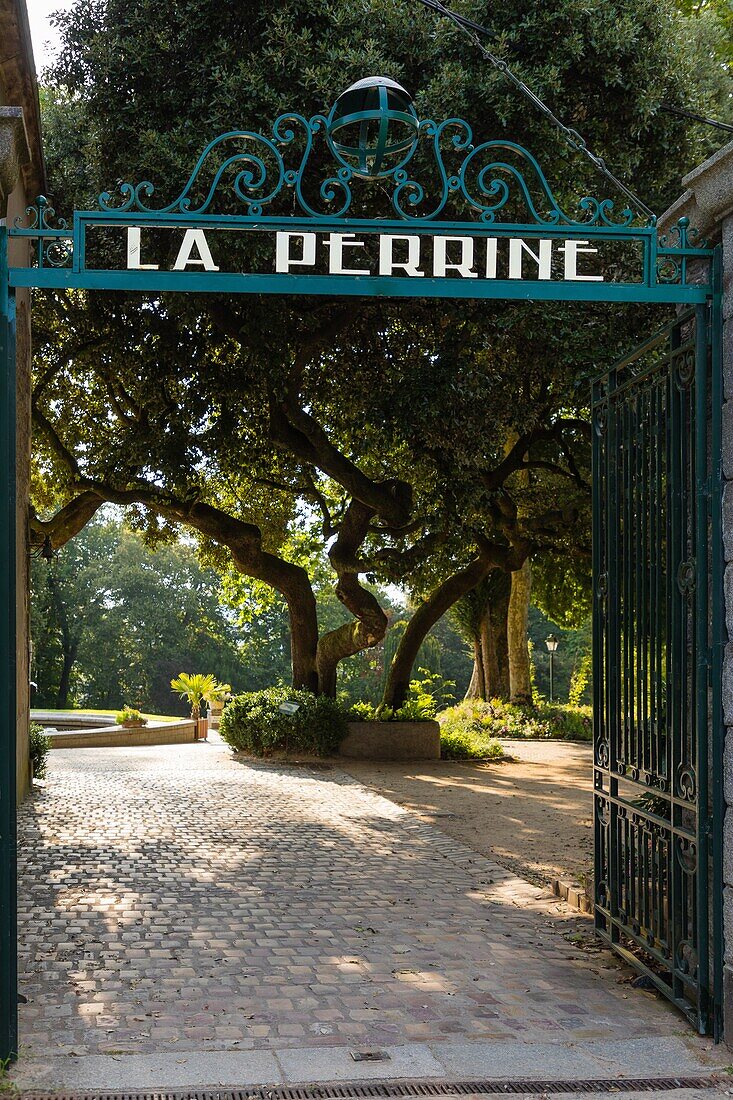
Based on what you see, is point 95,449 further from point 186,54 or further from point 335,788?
point 186,54

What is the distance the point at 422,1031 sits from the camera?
15.3ft

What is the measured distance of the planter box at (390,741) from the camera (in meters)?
17.5

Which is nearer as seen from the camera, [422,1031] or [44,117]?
[422,1031]

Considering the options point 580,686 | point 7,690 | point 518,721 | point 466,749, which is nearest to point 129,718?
point 518,721

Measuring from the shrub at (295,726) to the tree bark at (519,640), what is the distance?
9.83m

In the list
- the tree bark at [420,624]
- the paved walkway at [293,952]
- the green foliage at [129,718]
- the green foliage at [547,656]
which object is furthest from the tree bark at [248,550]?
the green foliage at [547,656]

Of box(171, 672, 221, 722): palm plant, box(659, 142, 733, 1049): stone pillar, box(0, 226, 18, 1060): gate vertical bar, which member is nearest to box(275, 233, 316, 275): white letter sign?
box(0, 226, 18, 1060): gate vertical bar

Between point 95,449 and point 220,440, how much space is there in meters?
3.78

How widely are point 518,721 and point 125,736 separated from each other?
9428 mm

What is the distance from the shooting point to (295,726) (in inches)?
677

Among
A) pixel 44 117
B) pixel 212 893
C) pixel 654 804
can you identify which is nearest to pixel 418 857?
pixel 212 893

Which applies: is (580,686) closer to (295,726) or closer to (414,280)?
(295,726)

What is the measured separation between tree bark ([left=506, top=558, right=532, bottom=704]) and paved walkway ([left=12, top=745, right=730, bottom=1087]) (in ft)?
53.1

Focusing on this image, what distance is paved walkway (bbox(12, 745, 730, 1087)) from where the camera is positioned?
4.56 metres
